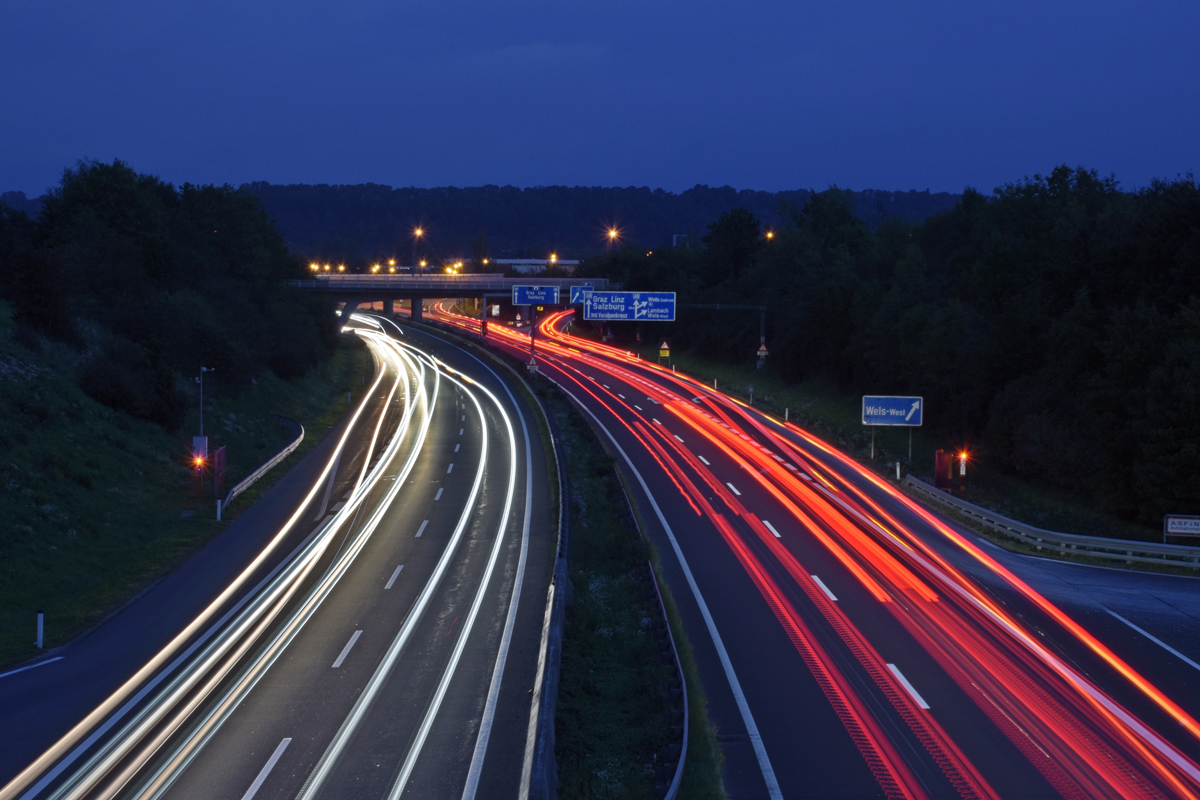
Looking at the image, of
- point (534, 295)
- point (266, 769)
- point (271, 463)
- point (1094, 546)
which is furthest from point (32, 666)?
point (534, 295)

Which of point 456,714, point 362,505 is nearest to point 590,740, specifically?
point 456,714

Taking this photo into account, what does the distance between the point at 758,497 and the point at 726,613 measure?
14.0m

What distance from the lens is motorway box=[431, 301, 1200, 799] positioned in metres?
13.5

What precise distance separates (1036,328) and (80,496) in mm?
43823

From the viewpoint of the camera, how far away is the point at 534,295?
61000 mm

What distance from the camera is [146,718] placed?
1514 cm

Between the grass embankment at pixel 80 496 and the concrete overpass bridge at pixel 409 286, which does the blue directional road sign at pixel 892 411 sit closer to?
the grass embankment at pixel 80 496

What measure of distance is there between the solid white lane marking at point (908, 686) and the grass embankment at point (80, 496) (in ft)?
57.5

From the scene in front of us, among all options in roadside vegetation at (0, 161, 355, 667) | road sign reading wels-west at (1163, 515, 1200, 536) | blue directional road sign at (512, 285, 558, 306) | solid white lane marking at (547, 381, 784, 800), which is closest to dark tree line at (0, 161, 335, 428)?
roadside vegetation at (0, 161, 355, 667)

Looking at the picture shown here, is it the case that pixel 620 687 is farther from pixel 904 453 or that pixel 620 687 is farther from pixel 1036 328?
pixel 904 453

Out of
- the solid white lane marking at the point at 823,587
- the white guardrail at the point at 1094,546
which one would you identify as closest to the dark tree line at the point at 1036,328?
the white guardrail at the point at 1094,546

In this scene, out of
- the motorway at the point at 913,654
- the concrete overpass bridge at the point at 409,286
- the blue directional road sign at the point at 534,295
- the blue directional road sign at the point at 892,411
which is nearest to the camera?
the motorway at the point at 913,654

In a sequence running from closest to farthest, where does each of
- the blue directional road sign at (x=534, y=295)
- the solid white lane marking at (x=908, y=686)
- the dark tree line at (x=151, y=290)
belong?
1. the solid white lane marking at (x=908, y=686)
2. the dark tree line at (x=151, y=290)
3. the blue directional road sign at (x=534, y=295)

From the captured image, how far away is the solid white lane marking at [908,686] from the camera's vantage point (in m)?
15.8
